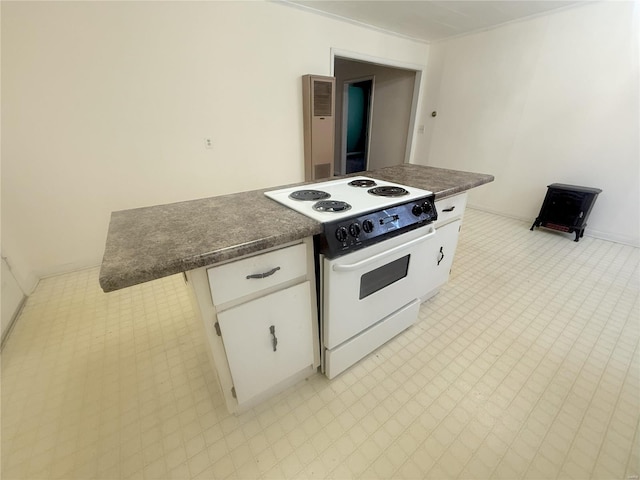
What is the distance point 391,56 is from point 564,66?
1.93m

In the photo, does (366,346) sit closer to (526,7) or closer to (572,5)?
(526,7)

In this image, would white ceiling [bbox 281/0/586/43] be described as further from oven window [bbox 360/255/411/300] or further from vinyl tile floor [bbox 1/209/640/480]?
vinyl tile floor [bbox 1/209/640/480]

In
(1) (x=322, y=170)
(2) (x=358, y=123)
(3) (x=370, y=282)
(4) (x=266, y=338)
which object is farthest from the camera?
(2) (x=358, y=123)

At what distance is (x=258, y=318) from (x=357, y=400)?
71cm

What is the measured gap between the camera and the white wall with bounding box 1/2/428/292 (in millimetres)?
1862

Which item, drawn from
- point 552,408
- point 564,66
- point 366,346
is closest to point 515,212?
point 564,66

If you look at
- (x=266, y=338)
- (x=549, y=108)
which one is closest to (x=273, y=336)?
(x=266, y=338)

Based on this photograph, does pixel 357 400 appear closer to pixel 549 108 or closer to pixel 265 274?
pixel 265 274

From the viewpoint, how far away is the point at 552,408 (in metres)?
1.23

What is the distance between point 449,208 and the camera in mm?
1595

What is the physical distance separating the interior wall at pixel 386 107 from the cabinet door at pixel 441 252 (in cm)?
328

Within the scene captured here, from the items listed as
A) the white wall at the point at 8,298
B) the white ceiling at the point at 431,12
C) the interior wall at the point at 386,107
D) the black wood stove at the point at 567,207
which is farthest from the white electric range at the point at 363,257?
the interior wall at the point at 386,107

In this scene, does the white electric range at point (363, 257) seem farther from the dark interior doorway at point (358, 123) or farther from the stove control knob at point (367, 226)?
the dark interior doorway at point (358, 123)

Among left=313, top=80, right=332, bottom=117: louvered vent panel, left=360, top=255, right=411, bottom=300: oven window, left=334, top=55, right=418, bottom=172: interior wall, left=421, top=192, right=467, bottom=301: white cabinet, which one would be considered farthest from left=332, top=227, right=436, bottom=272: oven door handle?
left=334, top=55, right=418, bottom=172: interior wall
